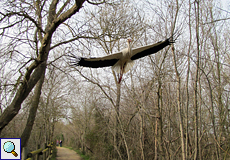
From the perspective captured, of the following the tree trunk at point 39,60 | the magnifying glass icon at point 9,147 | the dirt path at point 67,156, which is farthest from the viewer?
the dirt path at point 67,156

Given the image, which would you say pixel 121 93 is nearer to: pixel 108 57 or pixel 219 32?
pixel 108 57

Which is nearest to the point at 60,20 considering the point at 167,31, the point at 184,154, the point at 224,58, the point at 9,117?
the point at 9,117

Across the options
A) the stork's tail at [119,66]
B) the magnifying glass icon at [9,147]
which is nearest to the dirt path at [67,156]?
the magnifying glass icon at [9,147]

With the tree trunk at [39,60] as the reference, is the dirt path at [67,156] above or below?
below

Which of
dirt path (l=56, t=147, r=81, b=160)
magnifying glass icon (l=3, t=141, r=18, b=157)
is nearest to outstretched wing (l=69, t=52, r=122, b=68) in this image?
magnifying glass icon (l=3, t=141, r=18, b=157)

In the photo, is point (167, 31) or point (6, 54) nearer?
point (6, 54)

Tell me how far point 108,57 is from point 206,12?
3.28m

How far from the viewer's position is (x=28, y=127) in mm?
5730

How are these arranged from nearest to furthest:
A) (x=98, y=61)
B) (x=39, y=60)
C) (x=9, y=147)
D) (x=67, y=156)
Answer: (x=39, y=60)
(x=9, y=147)
(x=98, y=61)
(x=67, y=156)

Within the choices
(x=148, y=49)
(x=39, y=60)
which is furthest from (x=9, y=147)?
(x=148, y=49)

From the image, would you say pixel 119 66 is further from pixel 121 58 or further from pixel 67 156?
pixel 67 156

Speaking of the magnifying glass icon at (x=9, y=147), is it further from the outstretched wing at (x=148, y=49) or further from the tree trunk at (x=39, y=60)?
the outstretched wing at (x=148, y=49)

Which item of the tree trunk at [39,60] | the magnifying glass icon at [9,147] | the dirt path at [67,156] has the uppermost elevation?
the tree trunk at [39,60]

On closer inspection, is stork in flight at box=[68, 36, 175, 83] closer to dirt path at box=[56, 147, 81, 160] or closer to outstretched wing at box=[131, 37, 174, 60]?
outstretched wing at box=[131, 37, 174, 60]
